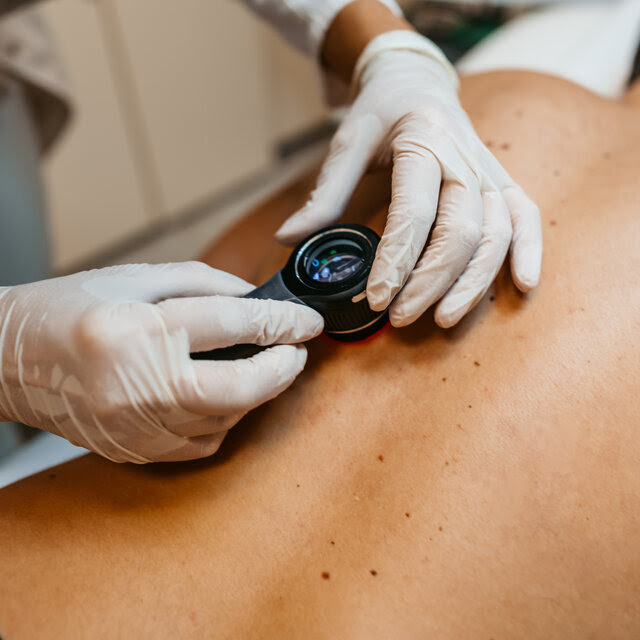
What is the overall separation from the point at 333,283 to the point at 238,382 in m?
0.17

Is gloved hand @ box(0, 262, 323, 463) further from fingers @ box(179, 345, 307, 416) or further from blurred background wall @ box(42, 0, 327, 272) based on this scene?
blurred background wall @ box(42, 0, 327, 272)

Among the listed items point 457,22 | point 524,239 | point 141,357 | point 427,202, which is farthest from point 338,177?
point 457,22

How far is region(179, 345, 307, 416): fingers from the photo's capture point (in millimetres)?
619

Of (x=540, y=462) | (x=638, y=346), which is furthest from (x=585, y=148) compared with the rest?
(x=540, y=462)

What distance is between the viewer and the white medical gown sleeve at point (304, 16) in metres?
1.17

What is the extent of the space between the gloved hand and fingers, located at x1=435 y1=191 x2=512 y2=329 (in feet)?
0.53

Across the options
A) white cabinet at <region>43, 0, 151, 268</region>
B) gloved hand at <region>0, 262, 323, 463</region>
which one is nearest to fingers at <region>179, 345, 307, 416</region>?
gloved hand at <region>0, 262, 323, 463</region>

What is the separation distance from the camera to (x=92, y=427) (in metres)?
0.65

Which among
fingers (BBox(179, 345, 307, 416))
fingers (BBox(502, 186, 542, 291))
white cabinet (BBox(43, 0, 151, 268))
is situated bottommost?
white cabinet (BBox(43, 0, 151, 268))

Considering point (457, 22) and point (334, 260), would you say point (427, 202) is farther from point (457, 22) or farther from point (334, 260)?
point (457, 22)

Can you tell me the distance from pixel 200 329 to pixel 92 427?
0.54 feet

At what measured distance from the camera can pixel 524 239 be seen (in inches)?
30.2

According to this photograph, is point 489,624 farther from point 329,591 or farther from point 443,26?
point 443,26

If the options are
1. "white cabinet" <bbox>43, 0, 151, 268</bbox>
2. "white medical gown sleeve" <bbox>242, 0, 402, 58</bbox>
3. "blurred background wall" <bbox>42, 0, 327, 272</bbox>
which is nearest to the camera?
"white medical gown sleeve" <bbox>242, 0, 402, 58</bbox>
